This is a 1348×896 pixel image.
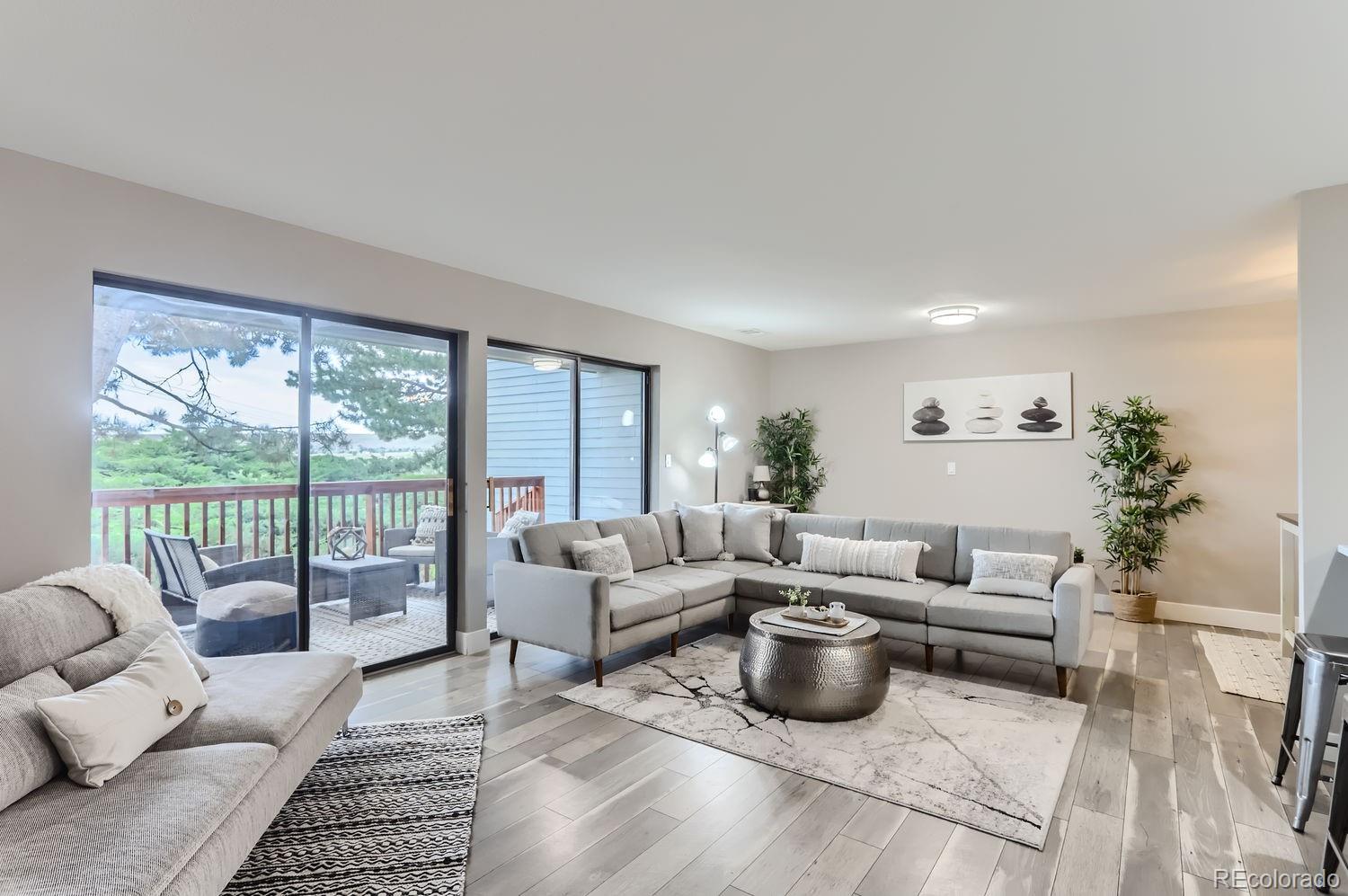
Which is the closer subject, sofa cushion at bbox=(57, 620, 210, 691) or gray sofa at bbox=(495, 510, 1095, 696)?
sofa cushion at bbox=(57, 620, 210, 691)

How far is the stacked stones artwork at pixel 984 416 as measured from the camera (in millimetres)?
6289

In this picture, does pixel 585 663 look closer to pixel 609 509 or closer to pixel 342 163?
pixel 609 509

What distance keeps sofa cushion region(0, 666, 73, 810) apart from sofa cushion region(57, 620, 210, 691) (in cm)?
19

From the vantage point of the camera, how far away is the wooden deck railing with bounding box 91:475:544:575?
3.14 metres

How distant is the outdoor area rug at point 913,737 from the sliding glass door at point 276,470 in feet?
4.76

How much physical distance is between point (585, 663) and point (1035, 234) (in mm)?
3629

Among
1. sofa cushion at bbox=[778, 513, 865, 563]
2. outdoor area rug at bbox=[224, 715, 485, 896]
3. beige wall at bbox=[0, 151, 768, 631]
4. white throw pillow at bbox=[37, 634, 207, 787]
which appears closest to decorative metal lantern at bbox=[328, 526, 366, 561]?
beige wall at bbox=[0, 151, 768, 631]

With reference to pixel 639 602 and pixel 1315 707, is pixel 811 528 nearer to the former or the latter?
pixel 639 602

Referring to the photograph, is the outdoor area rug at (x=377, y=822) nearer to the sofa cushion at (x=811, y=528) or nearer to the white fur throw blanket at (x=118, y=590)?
the white fur throw blanket at (x=118, y=590)

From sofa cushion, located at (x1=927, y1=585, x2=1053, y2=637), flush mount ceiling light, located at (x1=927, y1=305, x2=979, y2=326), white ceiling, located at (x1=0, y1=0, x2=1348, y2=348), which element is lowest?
sofa cushion, located at (x1=927, y1=585, x2=1053, y2=637)

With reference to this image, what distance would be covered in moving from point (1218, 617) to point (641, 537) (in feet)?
15.1

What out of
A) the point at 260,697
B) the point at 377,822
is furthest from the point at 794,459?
the point at 260,697

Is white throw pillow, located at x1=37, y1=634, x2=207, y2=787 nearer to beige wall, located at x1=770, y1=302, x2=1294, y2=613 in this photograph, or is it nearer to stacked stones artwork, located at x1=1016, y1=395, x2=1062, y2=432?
beige wall, located at x1=770, y1=302, x2=1294, y2=613

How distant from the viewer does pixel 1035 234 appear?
3.64 metres
